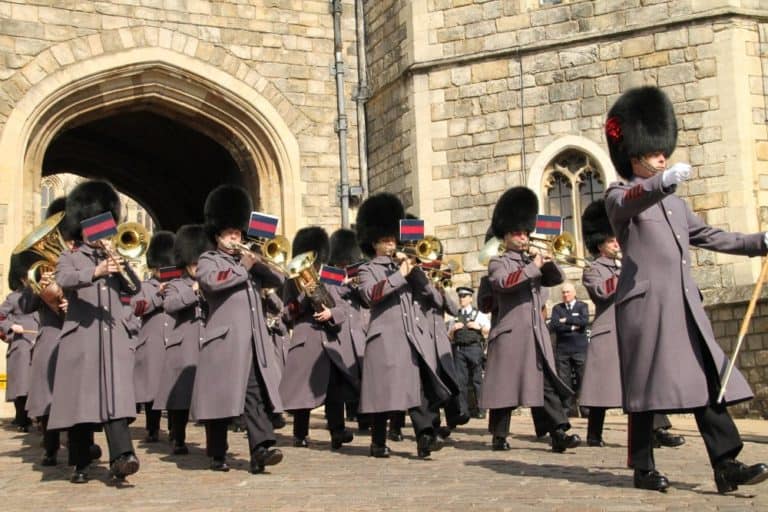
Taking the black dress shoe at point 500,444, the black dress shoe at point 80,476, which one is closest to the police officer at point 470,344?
the black dress shoe at point 500,444

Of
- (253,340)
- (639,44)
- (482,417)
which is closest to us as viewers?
(253,340)

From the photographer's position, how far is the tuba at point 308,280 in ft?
27.4

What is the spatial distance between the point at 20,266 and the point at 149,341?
4.68 ft

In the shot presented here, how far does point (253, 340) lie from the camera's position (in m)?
6.91

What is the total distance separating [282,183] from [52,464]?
8122mm

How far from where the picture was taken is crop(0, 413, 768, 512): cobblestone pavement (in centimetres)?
522

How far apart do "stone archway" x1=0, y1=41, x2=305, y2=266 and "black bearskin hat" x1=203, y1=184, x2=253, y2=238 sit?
6820 millimetres

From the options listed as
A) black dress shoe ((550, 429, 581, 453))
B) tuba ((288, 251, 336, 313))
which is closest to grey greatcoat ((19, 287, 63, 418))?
tuba ((288, 251, 336, 313))

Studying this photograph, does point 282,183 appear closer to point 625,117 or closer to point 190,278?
point 190,278

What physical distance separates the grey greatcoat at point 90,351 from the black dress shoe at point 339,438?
217 centimetres

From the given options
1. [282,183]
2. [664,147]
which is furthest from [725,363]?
[282,183]

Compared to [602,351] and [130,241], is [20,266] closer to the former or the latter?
[130,241]

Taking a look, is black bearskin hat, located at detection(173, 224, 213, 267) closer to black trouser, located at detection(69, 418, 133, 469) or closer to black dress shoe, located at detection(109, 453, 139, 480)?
black trouser, located at detection(69, 418, 133, 469)

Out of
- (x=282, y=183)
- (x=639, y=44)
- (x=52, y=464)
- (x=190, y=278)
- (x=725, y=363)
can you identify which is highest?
(x=639, y=44)
